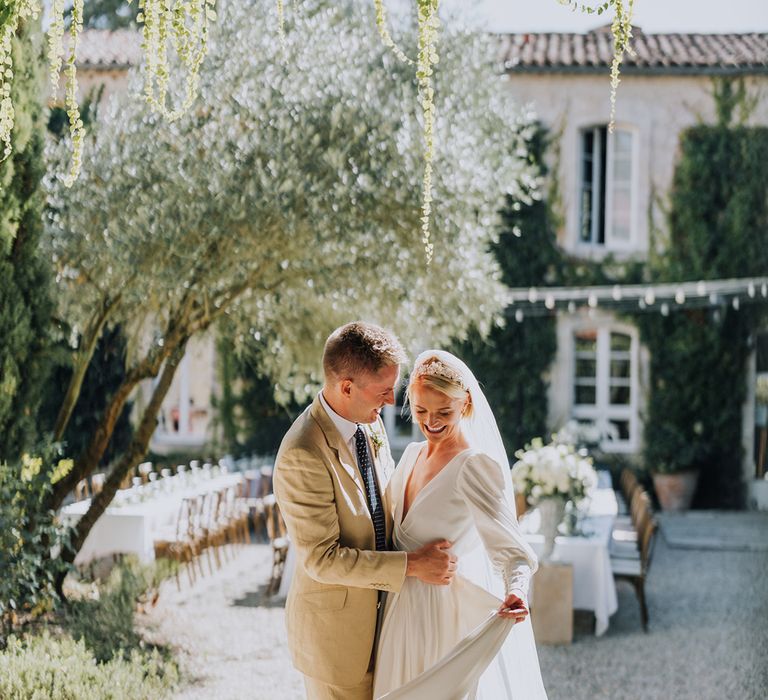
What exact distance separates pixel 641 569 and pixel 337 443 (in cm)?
491

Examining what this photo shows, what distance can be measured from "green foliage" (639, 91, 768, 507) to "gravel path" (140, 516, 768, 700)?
418 centimetres

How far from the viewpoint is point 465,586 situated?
3291 millimetres

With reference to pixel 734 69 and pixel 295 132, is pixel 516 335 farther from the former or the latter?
pixel 295 132

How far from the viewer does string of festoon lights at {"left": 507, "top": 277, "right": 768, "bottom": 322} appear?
12008 mm

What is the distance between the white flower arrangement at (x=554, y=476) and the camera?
22.9 ft

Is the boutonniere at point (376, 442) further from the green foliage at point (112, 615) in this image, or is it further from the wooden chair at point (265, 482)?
the wooden chair at point (265, 482)

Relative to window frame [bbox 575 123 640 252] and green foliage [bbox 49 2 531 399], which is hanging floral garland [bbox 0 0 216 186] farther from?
window frame [bbox 575 123 640 252]

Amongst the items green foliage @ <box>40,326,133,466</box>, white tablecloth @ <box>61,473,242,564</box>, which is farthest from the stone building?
white tablecloth @ <box>61,473,242,564</box>

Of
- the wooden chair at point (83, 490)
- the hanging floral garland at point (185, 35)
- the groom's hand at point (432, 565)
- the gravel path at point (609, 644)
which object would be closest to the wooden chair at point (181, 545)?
the gravel path at point (609, 644)

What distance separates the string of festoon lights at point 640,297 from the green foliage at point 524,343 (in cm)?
22

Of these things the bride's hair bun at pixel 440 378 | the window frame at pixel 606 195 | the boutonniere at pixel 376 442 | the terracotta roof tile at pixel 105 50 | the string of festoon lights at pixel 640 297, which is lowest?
the boutonniere at pixel 376 442

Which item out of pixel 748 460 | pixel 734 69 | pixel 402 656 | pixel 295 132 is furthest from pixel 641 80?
pixel 402 656

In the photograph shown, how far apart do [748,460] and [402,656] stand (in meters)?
11.4

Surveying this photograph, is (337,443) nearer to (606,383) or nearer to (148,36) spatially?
(148,36)
